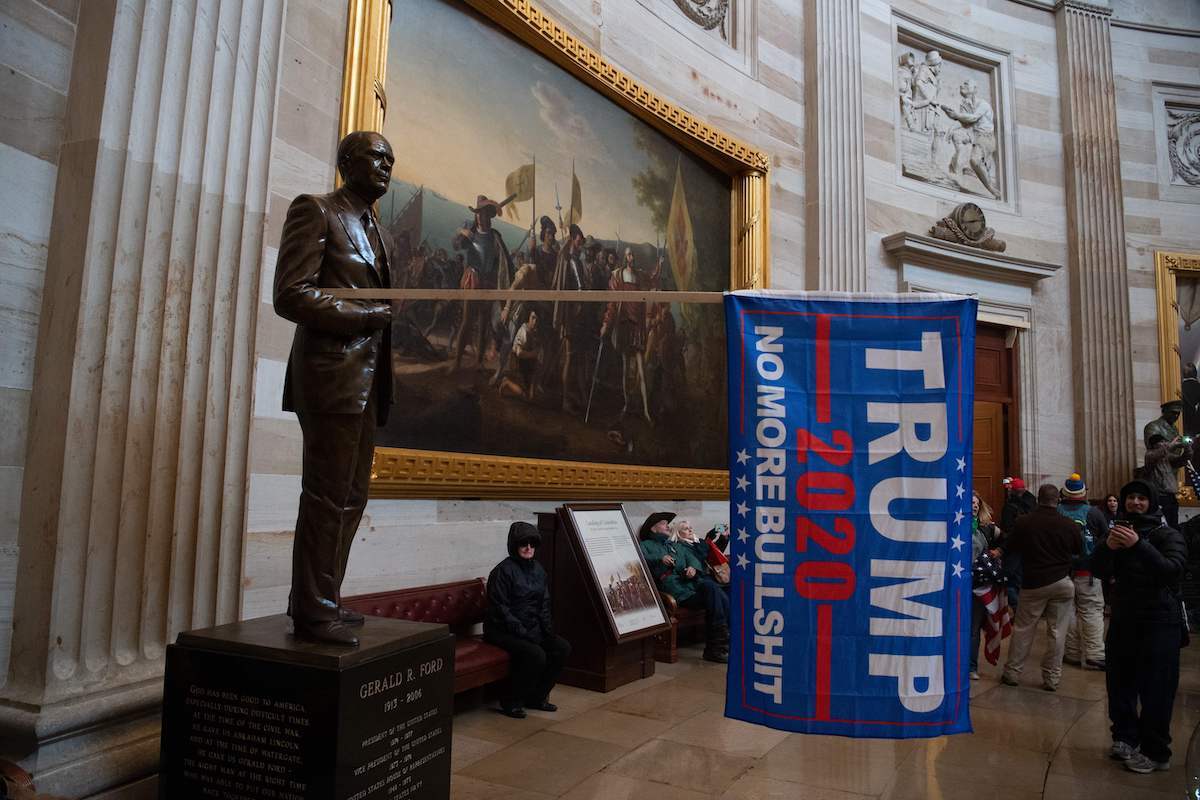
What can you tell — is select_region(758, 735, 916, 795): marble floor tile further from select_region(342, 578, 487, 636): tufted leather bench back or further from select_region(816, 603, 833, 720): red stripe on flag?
select_region(342, 578, 487, 636): tufted leather bench back

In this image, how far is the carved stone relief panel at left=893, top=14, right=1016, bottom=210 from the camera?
12.8 m

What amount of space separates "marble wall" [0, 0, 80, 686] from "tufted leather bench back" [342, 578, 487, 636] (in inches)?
80.5

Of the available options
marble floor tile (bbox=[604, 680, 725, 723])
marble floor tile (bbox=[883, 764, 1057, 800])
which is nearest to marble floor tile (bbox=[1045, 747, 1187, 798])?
marble floor tile (bbox=[883, 764, 1057, 800])

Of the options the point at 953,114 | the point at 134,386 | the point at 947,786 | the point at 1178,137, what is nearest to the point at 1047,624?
the point at 947,786

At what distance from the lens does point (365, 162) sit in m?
3.25

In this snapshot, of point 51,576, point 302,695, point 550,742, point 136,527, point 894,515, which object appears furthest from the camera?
point 550,742

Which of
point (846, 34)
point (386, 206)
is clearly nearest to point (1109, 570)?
point (386, 206)

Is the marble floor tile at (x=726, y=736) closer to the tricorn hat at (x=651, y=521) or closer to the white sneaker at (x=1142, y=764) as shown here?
the white sneaker at (x=1142, y=764)

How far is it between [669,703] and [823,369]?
156 inches

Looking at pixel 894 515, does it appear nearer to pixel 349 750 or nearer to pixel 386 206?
pixel 349 750

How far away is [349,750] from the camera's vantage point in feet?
9.11

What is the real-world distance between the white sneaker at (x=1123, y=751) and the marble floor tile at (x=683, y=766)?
7.40 feet

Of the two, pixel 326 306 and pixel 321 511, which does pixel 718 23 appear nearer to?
pixel 326 306

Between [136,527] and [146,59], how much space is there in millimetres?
2220
